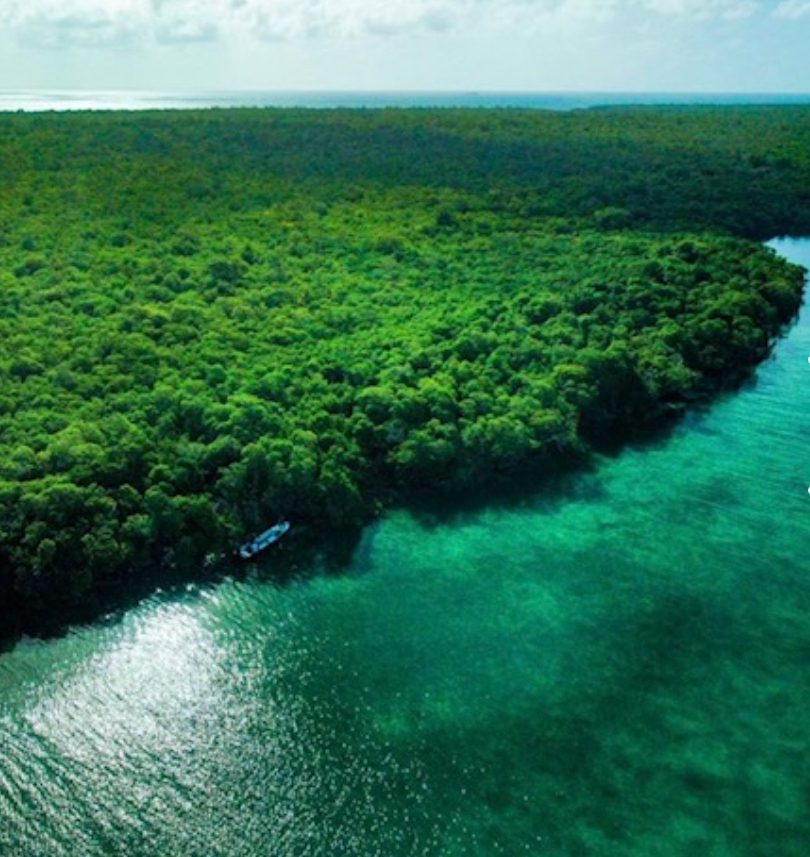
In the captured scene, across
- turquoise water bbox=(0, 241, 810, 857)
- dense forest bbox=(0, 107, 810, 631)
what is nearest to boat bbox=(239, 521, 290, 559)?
dense forest bbox=(0, 107, 810, 631)

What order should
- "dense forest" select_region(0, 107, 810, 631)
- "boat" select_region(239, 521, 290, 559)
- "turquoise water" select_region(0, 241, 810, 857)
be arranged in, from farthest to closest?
"dense forest" select_region(0, 107, 810, 631), "boat" select_region(239, 521, 290, 559), "turquoise water" select_region(0, 241, 810, 857)

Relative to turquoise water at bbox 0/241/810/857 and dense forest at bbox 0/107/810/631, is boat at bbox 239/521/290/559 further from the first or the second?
turquoise water at bbox 0/241/810/857

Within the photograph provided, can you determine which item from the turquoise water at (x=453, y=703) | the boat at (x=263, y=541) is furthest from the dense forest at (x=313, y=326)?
the turquoise water at (x=453, y=703)

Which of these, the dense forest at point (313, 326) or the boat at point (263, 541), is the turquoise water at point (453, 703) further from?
the dense forest at point (313, 326)

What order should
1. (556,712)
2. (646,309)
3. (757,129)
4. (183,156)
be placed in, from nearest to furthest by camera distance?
(556,712)
(646,309)
(183,156)
(757,129)

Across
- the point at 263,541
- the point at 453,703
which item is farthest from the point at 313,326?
the point at 453,703

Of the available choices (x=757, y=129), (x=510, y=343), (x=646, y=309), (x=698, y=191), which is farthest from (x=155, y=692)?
(x=757, y=129)

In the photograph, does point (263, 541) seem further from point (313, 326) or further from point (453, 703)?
point (313, 326)

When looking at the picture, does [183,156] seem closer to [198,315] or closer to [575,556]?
[198,315]
